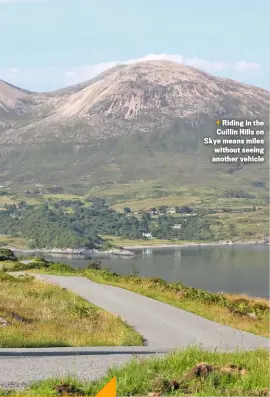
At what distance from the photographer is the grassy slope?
635 inches

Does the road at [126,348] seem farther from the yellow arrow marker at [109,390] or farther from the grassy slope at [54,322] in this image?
the yellow arrow marker at [109,390]

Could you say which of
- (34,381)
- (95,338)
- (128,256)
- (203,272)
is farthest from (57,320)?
(128,256)

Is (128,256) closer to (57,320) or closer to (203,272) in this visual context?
(203,272)

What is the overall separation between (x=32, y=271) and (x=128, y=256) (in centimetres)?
11913

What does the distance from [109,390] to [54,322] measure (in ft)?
38.7

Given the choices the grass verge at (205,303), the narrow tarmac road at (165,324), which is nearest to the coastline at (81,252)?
the grass verge at (205,303)

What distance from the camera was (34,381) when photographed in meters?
10.6

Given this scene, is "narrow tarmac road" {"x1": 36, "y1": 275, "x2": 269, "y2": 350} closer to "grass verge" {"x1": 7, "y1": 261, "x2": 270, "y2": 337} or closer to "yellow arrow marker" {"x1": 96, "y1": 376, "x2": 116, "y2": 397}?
"grass verge" {"x1": 7, "y1": 261, "x2": 270, "y2": 337}

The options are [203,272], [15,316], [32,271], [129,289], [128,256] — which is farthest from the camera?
[128,256]

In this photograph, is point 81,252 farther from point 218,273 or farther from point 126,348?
point 126,348

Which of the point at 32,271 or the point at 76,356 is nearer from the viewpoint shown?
the point at 76,356

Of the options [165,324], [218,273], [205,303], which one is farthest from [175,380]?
[218,273]

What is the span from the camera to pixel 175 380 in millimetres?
10086

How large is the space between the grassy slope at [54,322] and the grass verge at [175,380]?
5032 millimetres
